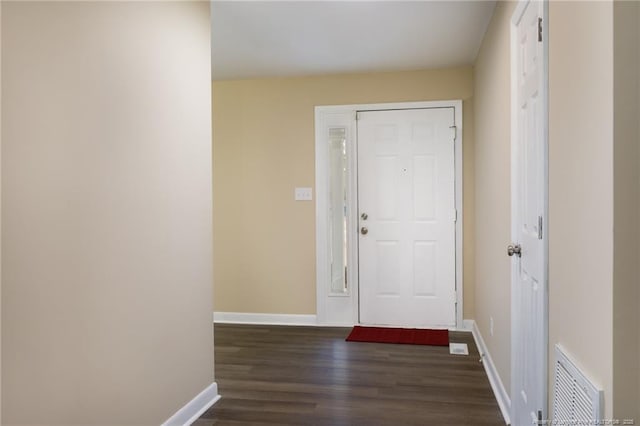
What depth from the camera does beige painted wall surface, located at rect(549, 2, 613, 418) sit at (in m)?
1.17

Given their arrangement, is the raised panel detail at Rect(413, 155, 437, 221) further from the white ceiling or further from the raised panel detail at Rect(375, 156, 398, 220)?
the white ceiling

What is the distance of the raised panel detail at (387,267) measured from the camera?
437cm

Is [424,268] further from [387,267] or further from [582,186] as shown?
[582,186]

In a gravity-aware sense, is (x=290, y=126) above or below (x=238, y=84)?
below

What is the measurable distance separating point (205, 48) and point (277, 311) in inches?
105

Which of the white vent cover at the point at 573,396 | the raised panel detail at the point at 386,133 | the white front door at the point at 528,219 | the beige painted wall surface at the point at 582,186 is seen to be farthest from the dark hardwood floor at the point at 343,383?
the raised panel detail at the point at 386,133

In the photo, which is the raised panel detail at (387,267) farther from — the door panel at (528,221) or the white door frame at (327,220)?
the door panel at (528,221)

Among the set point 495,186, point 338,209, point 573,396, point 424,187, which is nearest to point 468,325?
point 424,187

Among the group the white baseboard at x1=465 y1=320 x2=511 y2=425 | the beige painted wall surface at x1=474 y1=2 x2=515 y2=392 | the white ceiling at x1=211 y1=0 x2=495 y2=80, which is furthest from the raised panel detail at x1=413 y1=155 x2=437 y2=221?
the white baseboard at x1=465 y1=320 x2=511 y2=425

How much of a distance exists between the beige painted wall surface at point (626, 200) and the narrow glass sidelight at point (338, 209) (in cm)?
336

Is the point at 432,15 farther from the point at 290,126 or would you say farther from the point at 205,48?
the point at 290,126

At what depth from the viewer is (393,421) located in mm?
2490

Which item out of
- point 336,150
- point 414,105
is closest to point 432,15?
point 414,105

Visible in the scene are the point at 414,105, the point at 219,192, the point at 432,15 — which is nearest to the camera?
the point at 432,15
